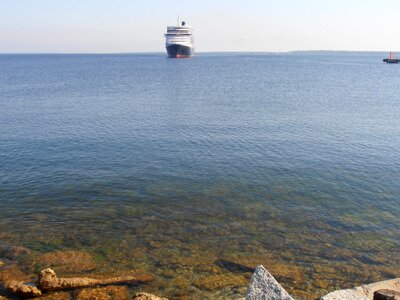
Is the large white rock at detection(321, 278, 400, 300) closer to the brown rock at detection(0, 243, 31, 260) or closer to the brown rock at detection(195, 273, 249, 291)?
the brown rock at detection(195, 273, 249, 291)

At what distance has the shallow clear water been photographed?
17375mm

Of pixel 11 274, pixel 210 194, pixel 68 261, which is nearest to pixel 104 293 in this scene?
pixel 68 261

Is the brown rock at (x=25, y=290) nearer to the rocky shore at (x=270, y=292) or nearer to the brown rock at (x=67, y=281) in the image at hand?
the brown rock at (x=67, y=281)

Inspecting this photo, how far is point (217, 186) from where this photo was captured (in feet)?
88.2

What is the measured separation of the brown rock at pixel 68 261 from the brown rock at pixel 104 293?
212 cm

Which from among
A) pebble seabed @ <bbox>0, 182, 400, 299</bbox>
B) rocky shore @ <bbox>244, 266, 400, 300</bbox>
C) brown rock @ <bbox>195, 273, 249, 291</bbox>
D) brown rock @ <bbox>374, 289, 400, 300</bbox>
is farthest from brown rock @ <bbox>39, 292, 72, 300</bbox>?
brown rock @ <bbox>374, 289, 400, 300</bbox>

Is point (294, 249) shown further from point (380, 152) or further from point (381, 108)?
point (381, 108)

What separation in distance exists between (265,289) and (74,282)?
840 cm

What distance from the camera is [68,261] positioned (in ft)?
57.0

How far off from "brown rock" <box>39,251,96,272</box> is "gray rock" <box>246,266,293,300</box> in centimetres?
920

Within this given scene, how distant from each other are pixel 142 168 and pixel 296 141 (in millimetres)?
16110

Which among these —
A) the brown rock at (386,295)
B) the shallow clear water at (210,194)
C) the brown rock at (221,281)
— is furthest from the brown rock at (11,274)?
the brown rock at (386,295)

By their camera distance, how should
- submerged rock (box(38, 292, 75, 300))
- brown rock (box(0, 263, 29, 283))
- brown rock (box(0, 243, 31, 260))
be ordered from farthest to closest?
brown rock (box(0, 243, 31, 260)), brown rock (box(0, 263, 29, 283)), submerged rock (box(38, 292, 75, 300))

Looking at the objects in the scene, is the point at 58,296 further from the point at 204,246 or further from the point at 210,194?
the point at 210,194
